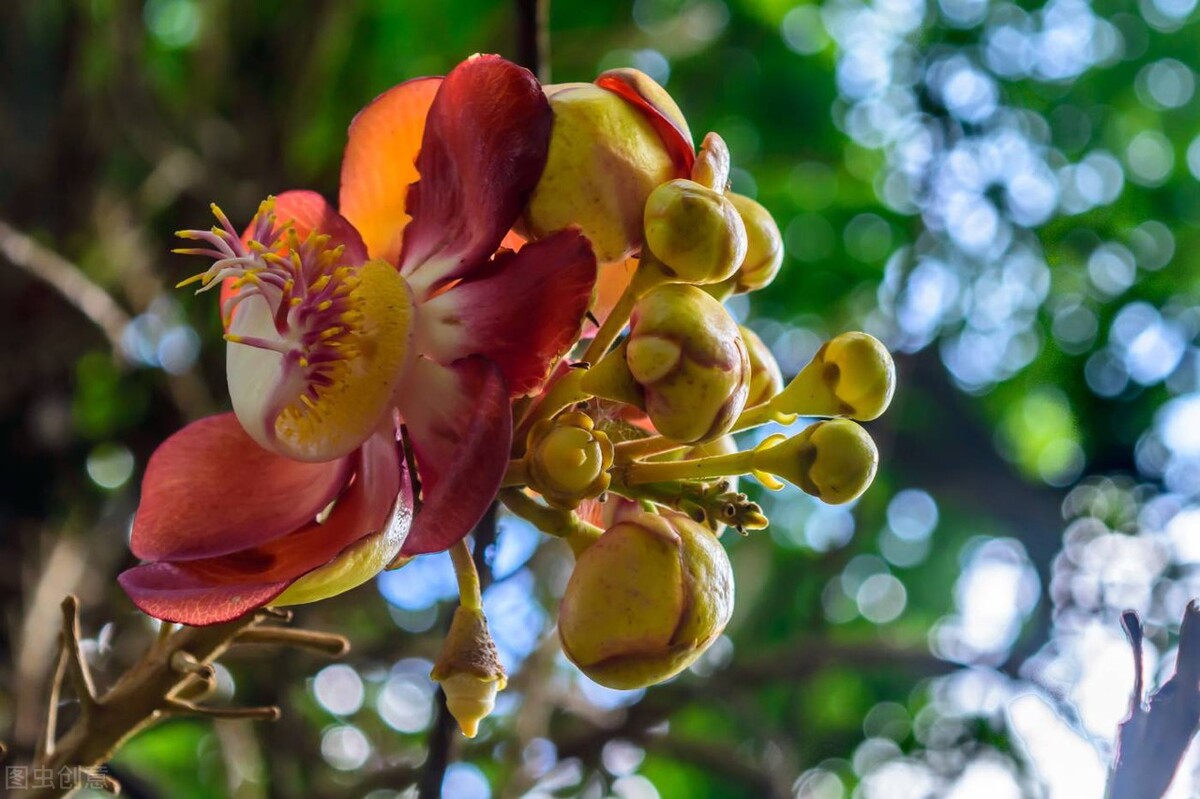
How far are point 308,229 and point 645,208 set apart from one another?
9.8 inches

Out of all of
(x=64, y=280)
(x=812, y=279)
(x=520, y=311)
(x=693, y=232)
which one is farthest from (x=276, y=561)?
(x=812, y=279)

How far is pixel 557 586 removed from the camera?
2.07 metres

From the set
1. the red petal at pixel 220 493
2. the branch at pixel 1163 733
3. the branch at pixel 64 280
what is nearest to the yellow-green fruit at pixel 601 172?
the red petal at pixel 220 493

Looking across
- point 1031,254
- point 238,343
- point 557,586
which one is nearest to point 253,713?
point 238,343

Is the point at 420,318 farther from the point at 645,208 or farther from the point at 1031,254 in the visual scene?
the point at 1031,254

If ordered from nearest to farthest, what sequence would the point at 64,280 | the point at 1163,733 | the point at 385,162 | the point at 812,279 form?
the point at 1163,733 → the point at 385,162 → the point at 64,280 → the point at 812,279

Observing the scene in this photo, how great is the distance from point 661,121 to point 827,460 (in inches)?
8.5

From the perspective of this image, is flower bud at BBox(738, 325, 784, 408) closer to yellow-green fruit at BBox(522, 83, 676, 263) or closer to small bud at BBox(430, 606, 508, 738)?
yellow-green fruit at BBox(522, 83, 676, 263)

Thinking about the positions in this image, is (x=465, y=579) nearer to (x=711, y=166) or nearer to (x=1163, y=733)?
(x=711, y=166)

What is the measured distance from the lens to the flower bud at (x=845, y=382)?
0.63 metres

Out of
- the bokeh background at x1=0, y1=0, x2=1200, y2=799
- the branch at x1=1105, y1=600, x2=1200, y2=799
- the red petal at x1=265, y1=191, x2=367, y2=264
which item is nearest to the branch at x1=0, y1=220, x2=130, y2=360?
the bokeh background at x1=0, y1=0, x2=1200, y2=799

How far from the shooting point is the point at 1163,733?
0.36 meters

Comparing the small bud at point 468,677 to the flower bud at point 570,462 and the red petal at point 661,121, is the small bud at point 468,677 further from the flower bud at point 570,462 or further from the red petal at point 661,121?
the red petal at point 661,121

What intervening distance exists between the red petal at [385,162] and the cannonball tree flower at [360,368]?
32mm
